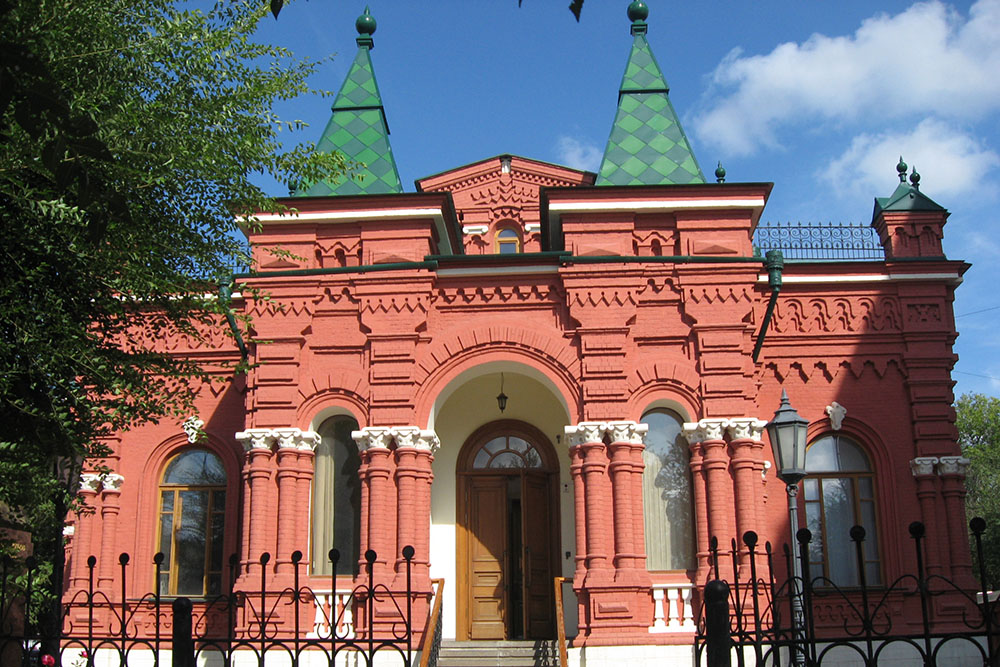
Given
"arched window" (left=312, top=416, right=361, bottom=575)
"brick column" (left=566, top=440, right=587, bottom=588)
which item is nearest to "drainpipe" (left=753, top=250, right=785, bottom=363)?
"brick column" (left=566, top=440, right=587, bottom=588)

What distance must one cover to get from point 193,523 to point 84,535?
1.68 metres

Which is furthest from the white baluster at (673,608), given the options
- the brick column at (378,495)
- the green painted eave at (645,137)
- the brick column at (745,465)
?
the green painted eave at (645,137)

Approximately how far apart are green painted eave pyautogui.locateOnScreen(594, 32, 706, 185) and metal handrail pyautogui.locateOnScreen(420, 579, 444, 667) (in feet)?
21.8

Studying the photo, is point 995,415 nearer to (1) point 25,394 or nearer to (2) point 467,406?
(2) point 467,406

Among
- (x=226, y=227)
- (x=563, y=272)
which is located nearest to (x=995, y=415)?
(x=563, y=272)

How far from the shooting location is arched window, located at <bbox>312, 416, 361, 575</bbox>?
14.8 m

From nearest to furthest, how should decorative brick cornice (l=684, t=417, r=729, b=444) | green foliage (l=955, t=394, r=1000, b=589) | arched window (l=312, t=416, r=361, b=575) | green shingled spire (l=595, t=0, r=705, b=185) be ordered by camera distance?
decorative brick cornice (l=684, t=417, r=729, b=444) → arched window (l=312, t=416, r=361, b=575) → green shingled spire (l=595, t=0, r=705, b=185) → green foliage (l=955, t=394, r=1000, b=589)

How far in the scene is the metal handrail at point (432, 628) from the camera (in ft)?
42.1

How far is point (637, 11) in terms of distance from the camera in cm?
1844

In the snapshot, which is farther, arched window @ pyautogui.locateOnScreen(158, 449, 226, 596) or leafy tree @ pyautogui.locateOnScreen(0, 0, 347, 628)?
arched window @ pyautogui.locateOnScreen(158, 449, 226, 596)

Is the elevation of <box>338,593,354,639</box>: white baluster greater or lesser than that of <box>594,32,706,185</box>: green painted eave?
lesser

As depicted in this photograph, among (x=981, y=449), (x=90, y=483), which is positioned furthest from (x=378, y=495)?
(x=981, y=449)

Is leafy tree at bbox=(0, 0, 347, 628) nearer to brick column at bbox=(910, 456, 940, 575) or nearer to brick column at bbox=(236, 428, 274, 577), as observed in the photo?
brick column at bbox=(236, 428, 274, 577)

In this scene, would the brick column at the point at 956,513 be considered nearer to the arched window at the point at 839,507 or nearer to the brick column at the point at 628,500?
the arched window at the point at 839,507
